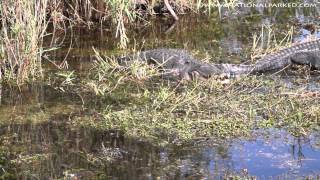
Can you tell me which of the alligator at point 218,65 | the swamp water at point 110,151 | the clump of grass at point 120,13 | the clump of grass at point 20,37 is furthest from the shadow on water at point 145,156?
the clump of grass at point 120,13

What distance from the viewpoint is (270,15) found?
1017 cm

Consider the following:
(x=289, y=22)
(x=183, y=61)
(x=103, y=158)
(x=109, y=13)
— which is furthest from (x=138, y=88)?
(x=289, y=22)

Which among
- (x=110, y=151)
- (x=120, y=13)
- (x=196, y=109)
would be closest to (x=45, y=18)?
(x=120, y=13)

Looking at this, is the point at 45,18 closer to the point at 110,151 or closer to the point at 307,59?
Result: the point at 110,151

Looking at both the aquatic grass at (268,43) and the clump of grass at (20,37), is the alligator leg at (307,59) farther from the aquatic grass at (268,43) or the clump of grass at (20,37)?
the clump of grass at (20,37)

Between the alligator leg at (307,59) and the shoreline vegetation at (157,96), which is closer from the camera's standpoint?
the shoreline vegetation at (157,96)

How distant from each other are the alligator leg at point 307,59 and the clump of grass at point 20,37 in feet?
9.61

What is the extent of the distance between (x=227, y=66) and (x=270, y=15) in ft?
12.4

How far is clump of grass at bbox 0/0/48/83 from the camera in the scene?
6312 mm

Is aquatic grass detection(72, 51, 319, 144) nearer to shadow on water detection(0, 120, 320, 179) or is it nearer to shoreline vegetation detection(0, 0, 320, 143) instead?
shoreline vegetation detection(0, 0, 320, 143)

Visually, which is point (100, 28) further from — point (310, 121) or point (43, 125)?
point (310, 121)

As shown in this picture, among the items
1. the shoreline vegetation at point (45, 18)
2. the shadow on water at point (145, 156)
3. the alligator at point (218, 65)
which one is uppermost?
the shoreline vegetation at point (45, 18)

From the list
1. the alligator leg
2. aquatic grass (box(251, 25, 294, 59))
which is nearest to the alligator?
the alligator leg

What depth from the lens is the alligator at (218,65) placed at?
6.66 metres
